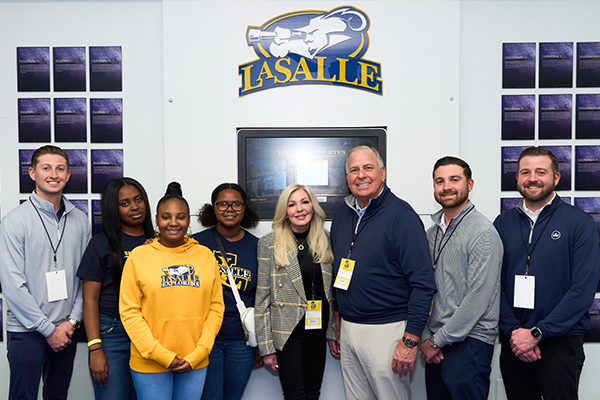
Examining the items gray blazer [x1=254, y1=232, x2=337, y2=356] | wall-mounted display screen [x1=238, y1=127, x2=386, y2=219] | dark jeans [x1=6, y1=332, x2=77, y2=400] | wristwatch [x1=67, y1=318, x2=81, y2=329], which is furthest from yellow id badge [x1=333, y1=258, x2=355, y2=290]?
dark jeans [x1=6, y1=332, x2=77, y2=400]

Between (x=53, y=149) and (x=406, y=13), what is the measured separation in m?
2.46

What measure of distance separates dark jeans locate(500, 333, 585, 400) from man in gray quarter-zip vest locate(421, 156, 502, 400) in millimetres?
238

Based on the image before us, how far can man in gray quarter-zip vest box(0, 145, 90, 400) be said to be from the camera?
79.1 inches

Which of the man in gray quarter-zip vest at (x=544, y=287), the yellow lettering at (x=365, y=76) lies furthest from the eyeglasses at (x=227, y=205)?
the man in gray quarter-zip vest at (x=544, y=287)

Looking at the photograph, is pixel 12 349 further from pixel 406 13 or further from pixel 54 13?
pixel 406 13

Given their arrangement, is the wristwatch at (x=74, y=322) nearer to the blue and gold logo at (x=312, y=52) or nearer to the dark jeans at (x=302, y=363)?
the dark jeans at (x=302, y=363)

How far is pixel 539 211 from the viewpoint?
1952 millimetres

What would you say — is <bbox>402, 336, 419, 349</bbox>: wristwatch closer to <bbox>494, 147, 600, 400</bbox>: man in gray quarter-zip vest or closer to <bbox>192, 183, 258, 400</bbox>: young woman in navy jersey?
<bbox>494, 147, 600, 400</bbox>: man in gray quarter-zip vest

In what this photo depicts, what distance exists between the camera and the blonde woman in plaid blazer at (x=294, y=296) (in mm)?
2039

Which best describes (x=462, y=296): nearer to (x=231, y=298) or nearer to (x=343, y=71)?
(x=231, y=298)

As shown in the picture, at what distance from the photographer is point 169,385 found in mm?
1842

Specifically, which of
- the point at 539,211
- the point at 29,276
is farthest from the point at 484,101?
the point at 29,276

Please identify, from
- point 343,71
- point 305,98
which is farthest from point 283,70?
point 343,71

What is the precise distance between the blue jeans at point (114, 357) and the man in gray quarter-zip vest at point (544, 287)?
2076 mm
